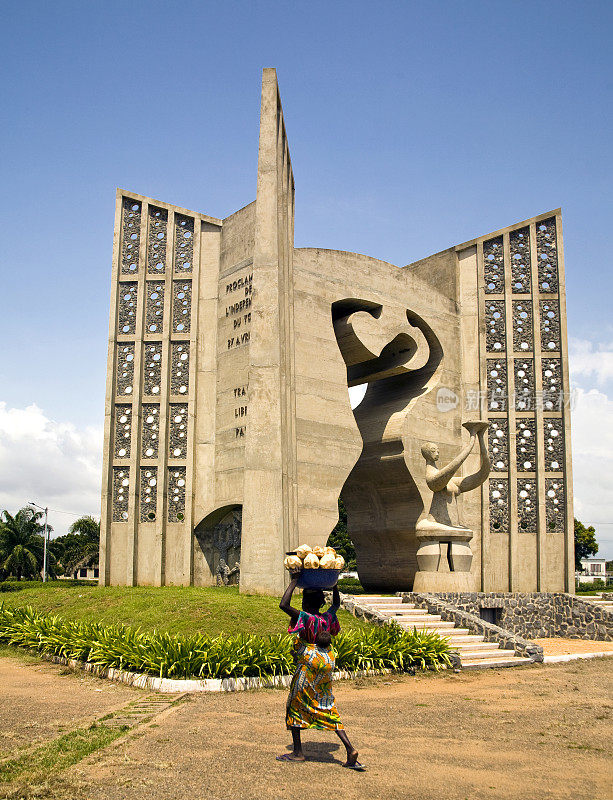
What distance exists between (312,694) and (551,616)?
46.6 feet

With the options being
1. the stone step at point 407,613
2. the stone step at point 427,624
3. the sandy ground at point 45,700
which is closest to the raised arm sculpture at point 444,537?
the stone step at point 407,613

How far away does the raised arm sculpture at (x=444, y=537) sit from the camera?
16969 millimetres

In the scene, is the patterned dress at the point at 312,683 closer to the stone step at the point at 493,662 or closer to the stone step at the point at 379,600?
the stone step at the point at 493,662

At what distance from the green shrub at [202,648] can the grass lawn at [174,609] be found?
20.1 inches

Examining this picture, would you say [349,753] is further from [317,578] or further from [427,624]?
[427,624]

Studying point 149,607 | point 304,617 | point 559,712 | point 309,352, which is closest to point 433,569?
point 309,352

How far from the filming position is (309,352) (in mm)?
18547

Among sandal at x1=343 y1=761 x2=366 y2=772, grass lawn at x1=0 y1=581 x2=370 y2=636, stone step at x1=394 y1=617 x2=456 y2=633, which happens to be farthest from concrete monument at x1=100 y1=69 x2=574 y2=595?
sandal at x1=343 y1=761 x2=366 y2=772

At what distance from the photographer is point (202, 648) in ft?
31.5

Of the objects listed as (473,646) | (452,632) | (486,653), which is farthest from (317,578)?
(452,632)

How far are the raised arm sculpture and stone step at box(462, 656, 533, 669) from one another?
4433 millimetres

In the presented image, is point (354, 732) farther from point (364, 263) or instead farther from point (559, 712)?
point (364, 263)

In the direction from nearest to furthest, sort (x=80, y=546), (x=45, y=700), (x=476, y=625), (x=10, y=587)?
(x=45, y=700), (x=476, y=625), (x=10, y=587), (x=80, y=546)

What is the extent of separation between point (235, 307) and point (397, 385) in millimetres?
6464
